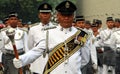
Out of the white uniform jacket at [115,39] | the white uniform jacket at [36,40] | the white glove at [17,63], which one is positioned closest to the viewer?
the white glove at [17,63]

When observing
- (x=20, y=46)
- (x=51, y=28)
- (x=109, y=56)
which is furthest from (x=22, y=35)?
(x=51, y=28)

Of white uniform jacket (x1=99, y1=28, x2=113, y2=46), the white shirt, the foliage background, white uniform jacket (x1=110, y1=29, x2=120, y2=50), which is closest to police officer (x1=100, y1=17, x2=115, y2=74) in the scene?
white uniform jacket (x1=99, y1=28, x2=113, y2=46)

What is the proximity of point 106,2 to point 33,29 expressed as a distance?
19153 mm

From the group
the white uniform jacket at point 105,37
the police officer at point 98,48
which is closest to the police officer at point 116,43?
the white uniform jacket at point 105,37

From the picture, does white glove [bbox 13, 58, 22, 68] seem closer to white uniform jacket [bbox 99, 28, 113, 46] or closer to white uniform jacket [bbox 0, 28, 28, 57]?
white uniform jacket [bbox 0, 28, 28, 57]

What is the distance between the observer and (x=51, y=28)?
7.69 m

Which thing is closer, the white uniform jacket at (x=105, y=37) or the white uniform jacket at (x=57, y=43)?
the white uniform jacket at (x=57, y=43)

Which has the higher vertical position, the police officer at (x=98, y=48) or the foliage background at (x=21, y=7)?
the police officer at (x=98, y=48)

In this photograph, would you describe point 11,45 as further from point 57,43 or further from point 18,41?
point 57,43

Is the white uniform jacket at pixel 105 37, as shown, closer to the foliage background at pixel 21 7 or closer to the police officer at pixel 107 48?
the police officer at pixel 107 48

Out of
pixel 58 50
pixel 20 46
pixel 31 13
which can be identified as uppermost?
pixel 58 50

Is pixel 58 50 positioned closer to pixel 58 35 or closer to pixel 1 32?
pixel 58 35

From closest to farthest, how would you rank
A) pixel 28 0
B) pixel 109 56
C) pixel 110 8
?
pixel 109 56 < pixel 110 8 < pixel 28 0

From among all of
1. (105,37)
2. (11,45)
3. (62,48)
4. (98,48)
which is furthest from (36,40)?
(98,48)
